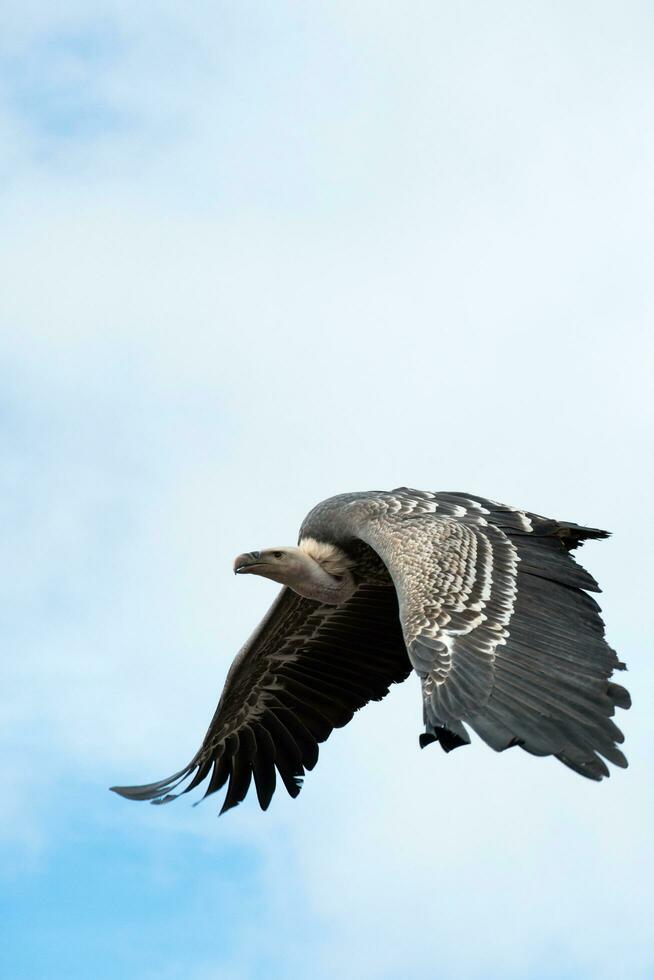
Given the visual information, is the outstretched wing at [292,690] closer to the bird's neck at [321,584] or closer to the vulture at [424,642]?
the vulture at [424,642]

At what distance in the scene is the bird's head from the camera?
16.3 meters

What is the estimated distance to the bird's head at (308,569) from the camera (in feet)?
53.5

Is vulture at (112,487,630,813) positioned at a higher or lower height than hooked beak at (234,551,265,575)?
lower

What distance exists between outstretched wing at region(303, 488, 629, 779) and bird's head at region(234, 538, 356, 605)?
269 mm

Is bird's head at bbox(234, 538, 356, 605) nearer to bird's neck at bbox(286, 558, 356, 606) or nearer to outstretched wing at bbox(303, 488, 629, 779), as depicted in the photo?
bird's neck at bbox(286, 558, 356, 606)

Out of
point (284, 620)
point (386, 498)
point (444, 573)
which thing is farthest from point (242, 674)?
point (444, 573)

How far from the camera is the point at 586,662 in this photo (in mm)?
12719

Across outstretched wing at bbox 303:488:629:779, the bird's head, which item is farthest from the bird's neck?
outstretched wing at bbox 303:488:629:779

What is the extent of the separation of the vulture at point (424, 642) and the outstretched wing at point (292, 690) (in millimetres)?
14

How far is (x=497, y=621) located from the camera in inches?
526

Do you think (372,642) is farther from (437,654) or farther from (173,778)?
(437,654)

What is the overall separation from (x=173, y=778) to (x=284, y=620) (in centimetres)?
183

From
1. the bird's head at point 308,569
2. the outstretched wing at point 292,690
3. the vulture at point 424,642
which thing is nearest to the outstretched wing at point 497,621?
the vulture at point 424,642

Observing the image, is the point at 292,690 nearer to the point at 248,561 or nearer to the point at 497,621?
the point at 248,561
